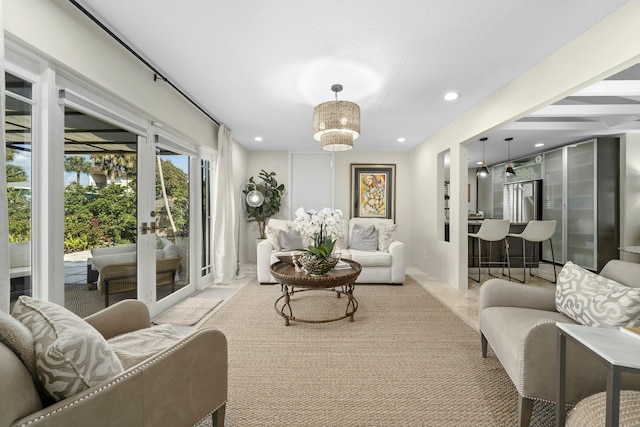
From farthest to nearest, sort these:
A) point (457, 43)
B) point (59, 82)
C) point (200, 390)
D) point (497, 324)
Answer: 1. point (457, 43)
2. point (59, 82)
3. point (497, 324)
4. point (200, 390)

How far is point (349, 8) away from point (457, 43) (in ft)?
3.11

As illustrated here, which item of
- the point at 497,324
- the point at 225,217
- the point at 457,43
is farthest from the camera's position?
the point at 225,217

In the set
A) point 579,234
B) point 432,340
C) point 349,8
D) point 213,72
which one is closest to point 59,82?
point 213,72

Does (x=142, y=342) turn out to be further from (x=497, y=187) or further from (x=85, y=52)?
(x=497, y=187)

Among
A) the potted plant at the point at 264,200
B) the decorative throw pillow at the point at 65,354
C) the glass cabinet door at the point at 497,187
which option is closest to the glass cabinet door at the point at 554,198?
the glass cabinet door at the point at 497,187

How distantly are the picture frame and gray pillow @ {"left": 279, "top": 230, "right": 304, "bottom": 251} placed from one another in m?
1.87

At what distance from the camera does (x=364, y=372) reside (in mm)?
1847

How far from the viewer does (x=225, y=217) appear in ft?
13.6

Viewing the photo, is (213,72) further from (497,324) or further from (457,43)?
(497,324)

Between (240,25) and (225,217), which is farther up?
(240,25)

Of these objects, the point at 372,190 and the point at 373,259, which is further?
the point at 372,190

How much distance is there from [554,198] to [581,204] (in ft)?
2.10

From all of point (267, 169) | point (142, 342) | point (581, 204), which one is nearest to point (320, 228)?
point (142, 342)

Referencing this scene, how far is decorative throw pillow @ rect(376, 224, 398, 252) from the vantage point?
428 centimetres
